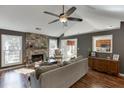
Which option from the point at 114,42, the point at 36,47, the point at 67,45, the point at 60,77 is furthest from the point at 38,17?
the point at 114,42

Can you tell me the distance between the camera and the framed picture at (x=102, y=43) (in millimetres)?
5510

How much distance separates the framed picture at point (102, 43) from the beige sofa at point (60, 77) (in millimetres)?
2257

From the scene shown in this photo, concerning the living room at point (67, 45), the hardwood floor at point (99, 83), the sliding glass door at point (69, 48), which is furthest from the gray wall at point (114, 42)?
the hardwood floor at point (99, 83)

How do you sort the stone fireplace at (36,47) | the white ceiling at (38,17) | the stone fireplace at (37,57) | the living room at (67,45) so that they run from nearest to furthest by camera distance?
the living room at (67,45) → the white ceiling at (38,17) → the stone fireplace at (36,47) → the stone fireplace at (37,57)

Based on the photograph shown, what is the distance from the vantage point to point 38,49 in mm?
7266

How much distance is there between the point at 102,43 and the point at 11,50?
17.0 feet

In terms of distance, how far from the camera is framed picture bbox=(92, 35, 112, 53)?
5510 millimetres

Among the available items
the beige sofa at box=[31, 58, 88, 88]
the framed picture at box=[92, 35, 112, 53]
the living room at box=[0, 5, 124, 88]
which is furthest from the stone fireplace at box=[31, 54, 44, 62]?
the beige sofa at box=[31, 58, 88, 88]

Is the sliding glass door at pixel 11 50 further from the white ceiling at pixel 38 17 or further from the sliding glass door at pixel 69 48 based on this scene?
the sliding glass door at pixel 69 48

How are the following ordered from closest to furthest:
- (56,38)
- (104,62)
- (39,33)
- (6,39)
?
Answer: (104,62) → (6,39) → (39,33) → (56,38)

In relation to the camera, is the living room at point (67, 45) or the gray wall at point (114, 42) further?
the gray wall at point (114, 42)
